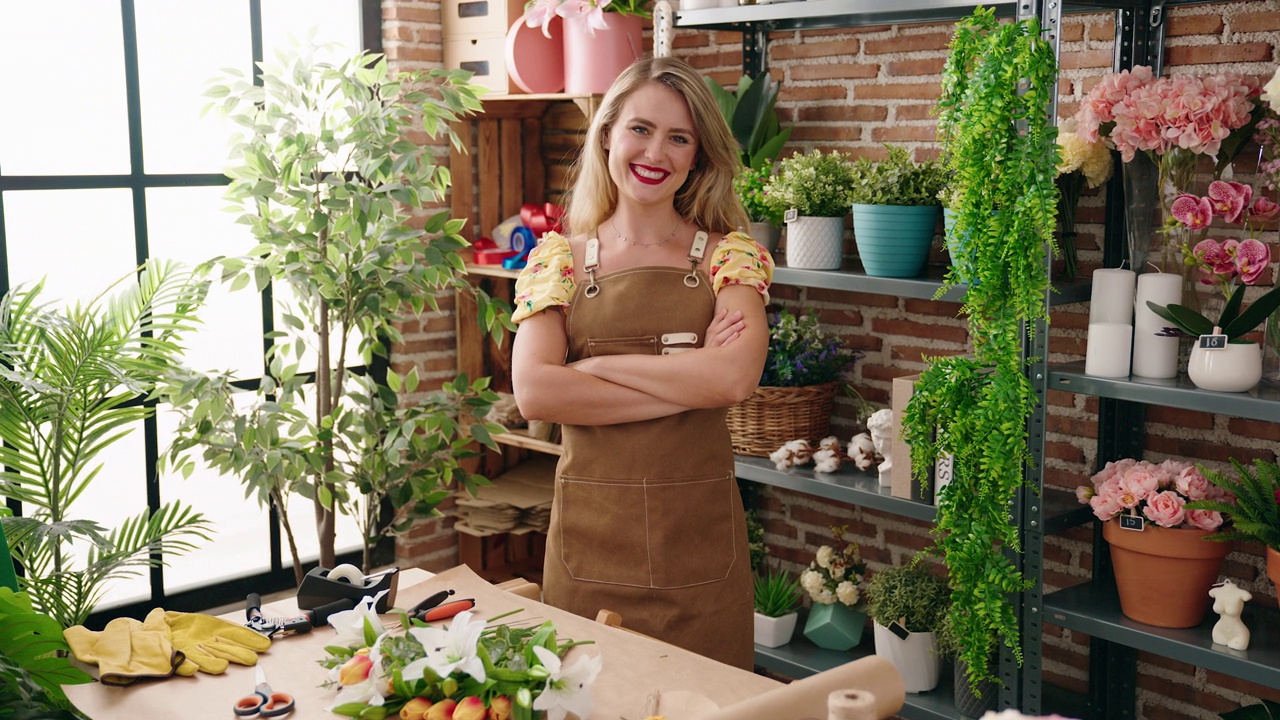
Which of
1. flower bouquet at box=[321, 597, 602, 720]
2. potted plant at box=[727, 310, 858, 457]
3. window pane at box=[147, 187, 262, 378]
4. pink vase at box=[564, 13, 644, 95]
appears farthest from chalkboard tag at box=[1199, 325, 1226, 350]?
window pane at box=[147, 187, 262, 378]

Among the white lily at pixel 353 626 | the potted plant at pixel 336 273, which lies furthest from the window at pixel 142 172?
the white lily at pixel 353 626

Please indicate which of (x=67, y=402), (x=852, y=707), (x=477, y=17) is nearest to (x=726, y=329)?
(x=852, y=707)

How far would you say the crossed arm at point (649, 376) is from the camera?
2254mm

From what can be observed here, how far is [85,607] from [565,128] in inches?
85.9

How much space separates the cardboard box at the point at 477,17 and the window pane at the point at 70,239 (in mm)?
1179

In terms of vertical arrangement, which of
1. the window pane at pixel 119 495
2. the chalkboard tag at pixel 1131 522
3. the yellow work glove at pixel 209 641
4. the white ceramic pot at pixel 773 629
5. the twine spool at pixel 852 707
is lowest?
the white ceramic pot at pixel 773 629

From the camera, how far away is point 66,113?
11.0 feet

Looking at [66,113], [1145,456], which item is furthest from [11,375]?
[1145,456]

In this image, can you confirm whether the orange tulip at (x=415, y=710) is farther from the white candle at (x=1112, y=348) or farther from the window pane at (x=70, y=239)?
the window pane at (x=70, y=239)

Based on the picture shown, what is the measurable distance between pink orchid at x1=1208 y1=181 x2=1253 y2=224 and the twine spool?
180 centimetres

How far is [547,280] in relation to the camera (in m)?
2.36

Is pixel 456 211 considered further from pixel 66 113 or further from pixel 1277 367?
pixel 1277 367

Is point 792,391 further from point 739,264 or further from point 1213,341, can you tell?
point 1213,341

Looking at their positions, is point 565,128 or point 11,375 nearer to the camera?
point 11,375
